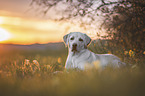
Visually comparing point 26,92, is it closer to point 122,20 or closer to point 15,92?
point 15,92

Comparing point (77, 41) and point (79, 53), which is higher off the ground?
point (77, 41)

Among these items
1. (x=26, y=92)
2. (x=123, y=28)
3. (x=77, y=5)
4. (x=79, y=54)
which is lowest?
(x=26, y=92)

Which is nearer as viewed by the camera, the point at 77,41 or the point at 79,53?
the point at 77,41

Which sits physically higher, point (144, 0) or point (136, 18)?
point (144, 0)

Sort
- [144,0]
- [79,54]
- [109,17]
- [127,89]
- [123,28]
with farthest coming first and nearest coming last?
[109,17] → [123,28] → [144,0] → [79,54] → [127,89]

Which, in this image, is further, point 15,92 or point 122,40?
point 122,40

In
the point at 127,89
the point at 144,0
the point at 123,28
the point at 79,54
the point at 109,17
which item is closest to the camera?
the point at 127,89

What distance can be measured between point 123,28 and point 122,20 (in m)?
0.39

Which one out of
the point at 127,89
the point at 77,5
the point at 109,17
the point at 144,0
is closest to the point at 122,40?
the point at 109,17

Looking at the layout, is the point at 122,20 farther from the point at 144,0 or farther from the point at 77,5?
the point at 77,5

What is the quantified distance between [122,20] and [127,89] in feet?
14.6

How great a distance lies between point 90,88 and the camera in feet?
7.69

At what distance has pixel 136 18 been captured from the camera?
5703 mm

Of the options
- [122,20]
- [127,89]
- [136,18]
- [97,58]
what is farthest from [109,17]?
[127,89]
